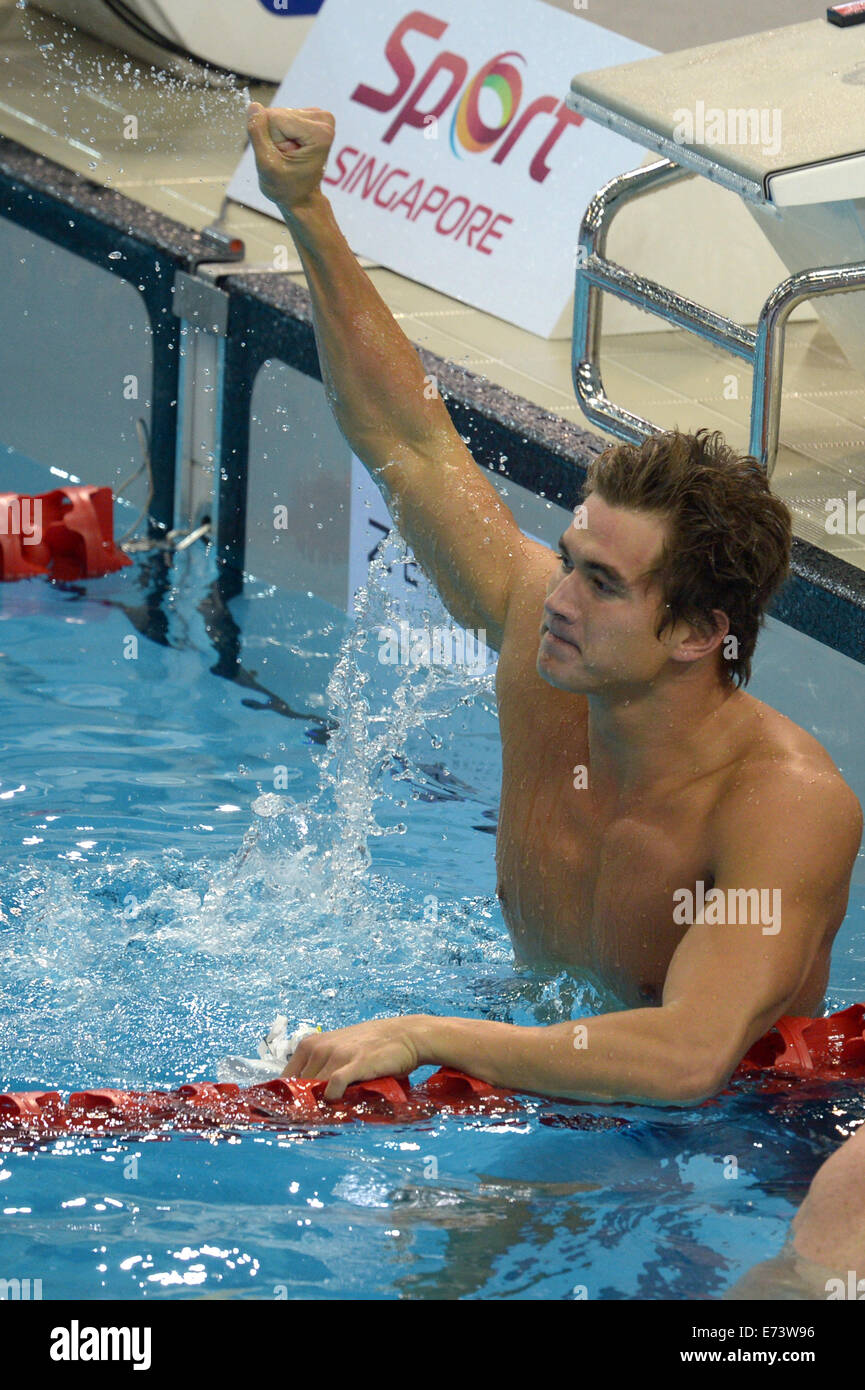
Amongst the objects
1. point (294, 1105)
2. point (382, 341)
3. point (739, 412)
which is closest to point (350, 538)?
point (739, 412)

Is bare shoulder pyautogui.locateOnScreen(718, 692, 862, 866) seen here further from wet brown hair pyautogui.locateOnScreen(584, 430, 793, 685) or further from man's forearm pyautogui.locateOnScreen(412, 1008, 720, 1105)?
man's forearm pyautogui.locateOnScreen(412, 1008, 720, 1105)

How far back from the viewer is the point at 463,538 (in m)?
3.11

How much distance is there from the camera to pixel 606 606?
263cm

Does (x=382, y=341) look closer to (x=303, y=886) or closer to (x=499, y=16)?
(x=303, y=886)

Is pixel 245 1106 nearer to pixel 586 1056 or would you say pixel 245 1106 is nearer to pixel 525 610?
pixel 586 1056

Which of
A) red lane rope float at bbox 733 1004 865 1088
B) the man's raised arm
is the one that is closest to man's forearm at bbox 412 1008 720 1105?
red lane rope float at bbox 733 1004 865 1088

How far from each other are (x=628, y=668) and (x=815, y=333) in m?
3.02

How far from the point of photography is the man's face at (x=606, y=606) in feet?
8.55

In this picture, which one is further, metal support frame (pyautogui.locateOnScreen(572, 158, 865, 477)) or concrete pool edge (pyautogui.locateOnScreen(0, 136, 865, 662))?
concrete pool edge (pyautogui.locateOnScreen(0, 136, 865, 662))

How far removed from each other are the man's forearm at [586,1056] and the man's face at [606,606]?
0.48 m

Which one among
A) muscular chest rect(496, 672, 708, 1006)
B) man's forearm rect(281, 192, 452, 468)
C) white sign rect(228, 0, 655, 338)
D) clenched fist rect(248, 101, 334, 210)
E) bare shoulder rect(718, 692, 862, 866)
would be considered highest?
white sign rect(228, 0, 655, 338)

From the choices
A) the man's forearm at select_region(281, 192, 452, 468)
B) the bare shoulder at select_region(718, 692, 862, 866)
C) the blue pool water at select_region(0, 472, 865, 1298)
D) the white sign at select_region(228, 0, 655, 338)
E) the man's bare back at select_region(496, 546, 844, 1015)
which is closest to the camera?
the blue pool water at select_region(0, 472, 865, 1298)

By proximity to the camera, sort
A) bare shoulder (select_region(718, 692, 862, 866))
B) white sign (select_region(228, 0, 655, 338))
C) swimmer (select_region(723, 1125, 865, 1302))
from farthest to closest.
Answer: white sign (select_region(228, 0, 655, 338)) → bare shoulder (select_region(718, 692, 862, 866)) → swimmer (select_region(723, 1125, 865, 1302))

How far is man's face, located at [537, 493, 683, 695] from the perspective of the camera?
261 cm
